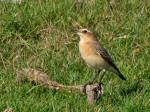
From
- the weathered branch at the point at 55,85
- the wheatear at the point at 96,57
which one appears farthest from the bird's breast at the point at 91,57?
the weathered branch at the point at 55,85

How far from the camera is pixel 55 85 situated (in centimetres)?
974

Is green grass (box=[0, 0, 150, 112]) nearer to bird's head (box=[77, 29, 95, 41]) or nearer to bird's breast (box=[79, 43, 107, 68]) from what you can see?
bird's breast (box=[79, 43, 107, 68])

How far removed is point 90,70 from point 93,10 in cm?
178

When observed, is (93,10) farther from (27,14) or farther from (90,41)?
(90,41)

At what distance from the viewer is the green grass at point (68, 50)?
934 cm

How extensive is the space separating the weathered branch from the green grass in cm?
9

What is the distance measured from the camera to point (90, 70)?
10.6 metres

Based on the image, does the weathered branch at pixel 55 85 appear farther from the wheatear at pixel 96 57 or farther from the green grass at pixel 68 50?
the wheatear at pixel 96 57

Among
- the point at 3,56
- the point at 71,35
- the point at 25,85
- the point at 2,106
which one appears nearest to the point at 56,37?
the point at 71,35

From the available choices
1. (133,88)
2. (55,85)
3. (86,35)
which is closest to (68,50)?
(86,35)

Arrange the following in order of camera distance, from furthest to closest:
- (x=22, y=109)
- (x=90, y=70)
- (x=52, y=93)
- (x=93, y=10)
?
(x=93, y=10) < (x=90, y=70) < (x=52, y=93) < (x=22, y=109)

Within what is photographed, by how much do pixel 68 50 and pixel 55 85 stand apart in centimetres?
147

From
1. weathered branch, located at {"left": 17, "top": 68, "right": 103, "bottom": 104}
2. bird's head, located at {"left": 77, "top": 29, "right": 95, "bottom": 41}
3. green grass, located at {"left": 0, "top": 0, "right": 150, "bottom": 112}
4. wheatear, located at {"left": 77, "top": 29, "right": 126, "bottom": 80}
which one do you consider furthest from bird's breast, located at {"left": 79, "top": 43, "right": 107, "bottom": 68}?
weathered branch, located at {"left": 17, "top": 68, "right": 103, "bottom": 104}

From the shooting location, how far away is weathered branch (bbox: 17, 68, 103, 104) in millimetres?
9328
